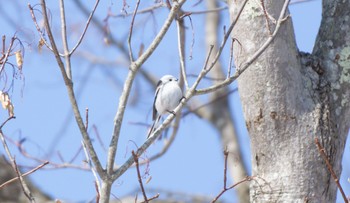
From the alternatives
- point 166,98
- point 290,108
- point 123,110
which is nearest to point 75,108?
point 123,110

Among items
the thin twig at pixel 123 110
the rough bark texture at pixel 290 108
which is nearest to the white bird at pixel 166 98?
the rough bark texture at pixel 290 108

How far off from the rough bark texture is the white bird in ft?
3.02

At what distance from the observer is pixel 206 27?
7.28 metres

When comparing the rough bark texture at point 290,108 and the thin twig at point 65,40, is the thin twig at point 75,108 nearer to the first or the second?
the thin twig at point 65,40

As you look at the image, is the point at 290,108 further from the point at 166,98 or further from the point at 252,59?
the point at 166,98

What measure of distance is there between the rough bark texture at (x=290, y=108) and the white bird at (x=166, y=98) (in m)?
0.92

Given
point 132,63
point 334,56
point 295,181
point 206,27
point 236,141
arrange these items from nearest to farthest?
point 132,63
point 295,181
point 334,56
point 236,141
point 206,27

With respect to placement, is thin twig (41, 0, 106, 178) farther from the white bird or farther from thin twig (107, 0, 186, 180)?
the white bird

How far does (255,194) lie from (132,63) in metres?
0.62

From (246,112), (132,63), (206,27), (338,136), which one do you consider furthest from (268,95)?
(206,27)

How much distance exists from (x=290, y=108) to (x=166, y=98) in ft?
3.60

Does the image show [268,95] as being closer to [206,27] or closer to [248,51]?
[248,51]

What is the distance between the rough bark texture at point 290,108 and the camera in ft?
7.00

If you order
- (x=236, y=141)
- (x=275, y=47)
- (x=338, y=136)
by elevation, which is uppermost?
(x=236, y=141)
